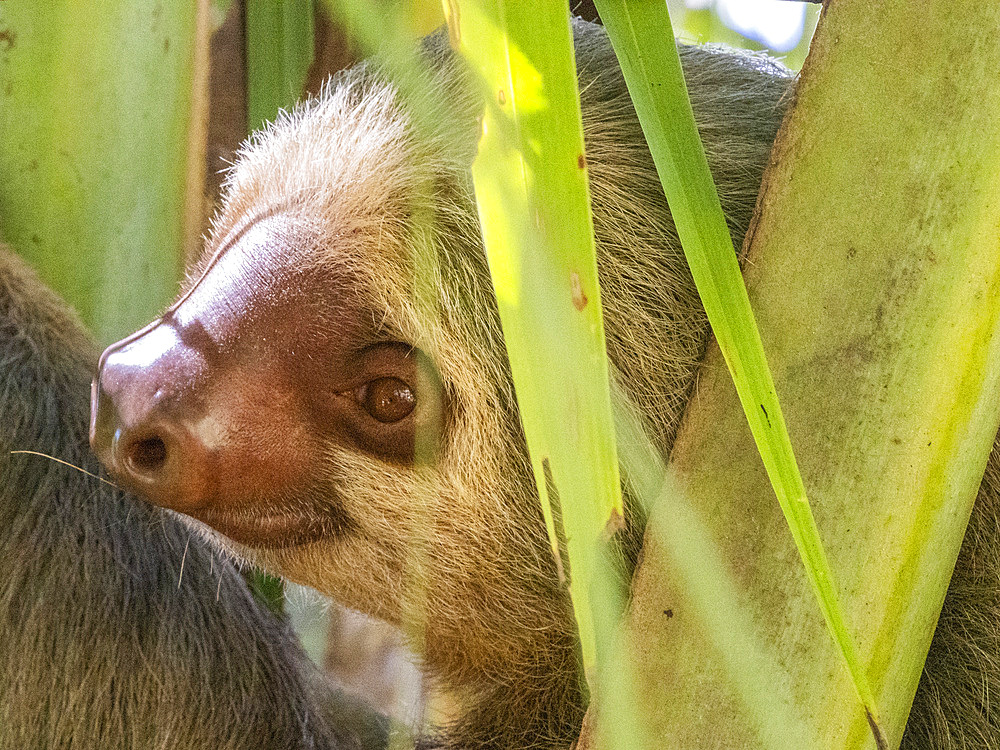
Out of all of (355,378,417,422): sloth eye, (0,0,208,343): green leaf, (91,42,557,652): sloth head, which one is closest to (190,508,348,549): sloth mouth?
(91,42,557,652): sloth head

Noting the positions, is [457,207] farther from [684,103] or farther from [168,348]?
[684,103]

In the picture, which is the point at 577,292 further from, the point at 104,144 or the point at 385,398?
the point at 104,144

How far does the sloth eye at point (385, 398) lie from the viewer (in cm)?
100

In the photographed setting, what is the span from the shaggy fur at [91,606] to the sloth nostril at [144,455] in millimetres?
226

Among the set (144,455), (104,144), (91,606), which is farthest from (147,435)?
(104,144)

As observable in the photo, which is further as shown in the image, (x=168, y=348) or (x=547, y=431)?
(x=168, y=348)

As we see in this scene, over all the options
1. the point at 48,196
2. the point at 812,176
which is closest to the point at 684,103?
the point at 812,176

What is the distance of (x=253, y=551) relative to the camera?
110 centimetres

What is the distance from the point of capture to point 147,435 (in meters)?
0.94

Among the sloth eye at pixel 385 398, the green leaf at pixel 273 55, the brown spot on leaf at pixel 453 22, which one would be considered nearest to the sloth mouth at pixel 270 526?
the sloth eye at pixel 385 398

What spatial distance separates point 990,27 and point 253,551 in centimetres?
86

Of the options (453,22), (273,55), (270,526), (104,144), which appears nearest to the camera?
(453,22)

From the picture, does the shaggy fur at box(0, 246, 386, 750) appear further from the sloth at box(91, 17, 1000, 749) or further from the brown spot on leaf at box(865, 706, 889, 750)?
the brown spot on leaf at box(865, 706, 889, 750)

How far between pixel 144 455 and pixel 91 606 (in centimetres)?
25
